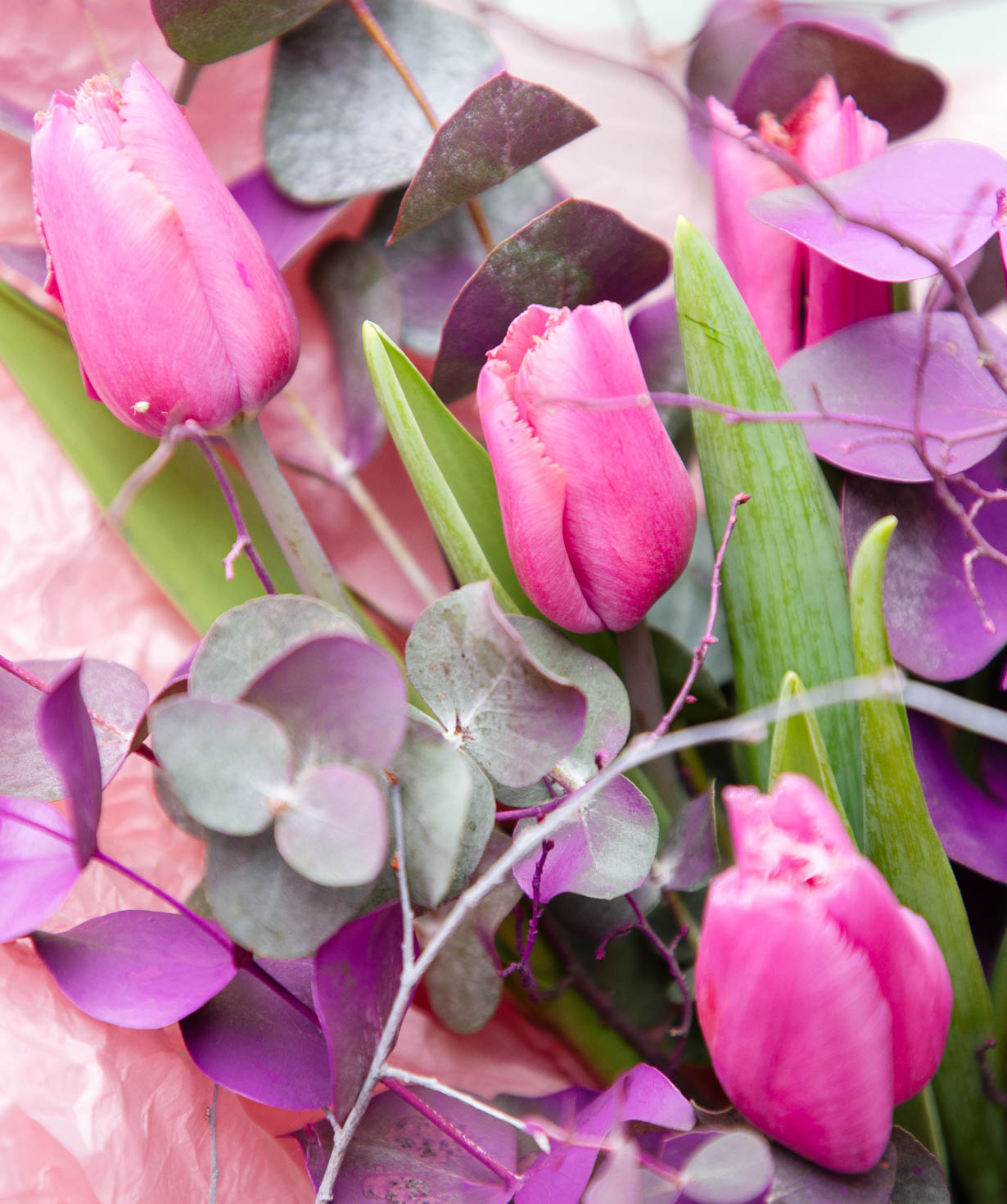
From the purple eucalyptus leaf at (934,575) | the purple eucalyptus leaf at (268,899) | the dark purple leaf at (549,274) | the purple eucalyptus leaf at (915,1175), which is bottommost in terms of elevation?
the purple eucalyptus leaf at (915,1175)

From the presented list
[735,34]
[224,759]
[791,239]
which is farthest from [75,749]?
[735,34]

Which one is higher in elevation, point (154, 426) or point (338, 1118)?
point (154, 426)

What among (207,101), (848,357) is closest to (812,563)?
(848,357)

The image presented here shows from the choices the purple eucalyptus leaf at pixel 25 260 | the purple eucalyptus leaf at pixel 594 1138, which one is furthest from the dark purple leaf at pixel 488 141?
the purple eucalyptus leaf at pixel 594 1138

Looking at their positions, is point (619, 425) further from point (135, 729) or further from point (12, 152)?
point (12, 152)

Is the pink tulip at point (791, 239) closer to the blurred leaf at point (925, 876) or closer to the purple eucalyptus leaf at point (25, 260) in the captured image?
the blurred leaf at point (925, 876)

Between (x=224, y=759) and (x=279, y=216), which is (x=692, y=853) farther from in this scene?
(x=279, y=216)
